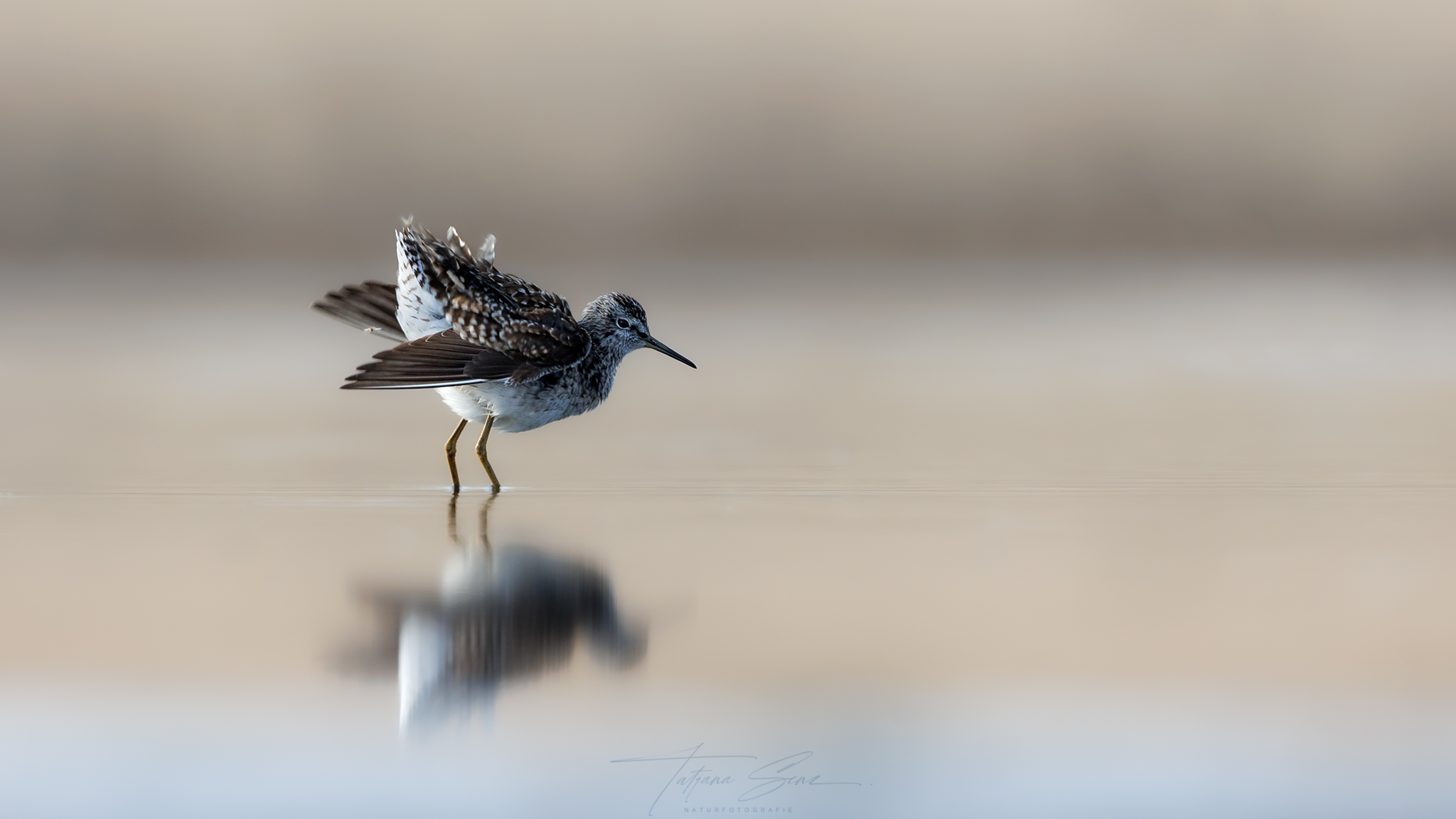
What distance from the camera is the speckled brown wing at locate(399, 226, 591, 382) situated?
743 cm

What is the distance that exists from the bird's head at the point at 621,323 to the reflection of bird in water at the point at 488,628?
2631mm

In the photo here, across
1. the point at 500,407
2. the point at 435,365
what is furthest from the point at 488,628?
the point at 500,407

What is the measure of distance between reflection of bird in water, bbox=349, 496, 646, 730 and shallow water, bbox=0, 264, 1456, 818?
0.07 ft

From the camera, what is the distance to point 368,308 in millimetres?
8164

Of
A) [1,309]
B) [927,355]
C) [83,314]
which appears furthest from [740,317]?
[1,309]

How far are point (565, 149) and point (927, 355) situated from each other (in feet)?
39.9

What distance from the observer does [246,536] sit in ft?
20.1

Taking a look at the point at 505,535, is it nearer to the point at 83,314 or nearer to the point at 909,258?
the point at 83,314

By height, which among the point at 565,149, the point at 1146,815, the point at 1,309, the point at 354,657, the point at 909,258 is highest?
the point at 565,149

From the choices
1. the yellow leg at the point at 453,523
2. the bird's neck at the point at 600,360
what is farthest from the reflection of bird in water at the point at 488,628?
the bird's neck at the point at 600,360

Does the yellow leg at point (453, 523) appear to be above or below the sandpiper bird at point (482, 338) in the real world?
below

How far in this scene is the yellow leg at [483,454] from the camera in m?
7.46
